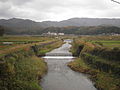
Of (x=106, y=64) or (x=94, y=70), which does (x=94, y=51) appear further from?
(x=106, y=64)

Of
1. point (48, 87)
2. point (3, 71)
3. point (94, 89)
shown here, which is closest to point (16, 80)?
point (3, 71)

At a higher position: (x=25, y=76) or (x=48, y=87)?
(x=25, y=76)

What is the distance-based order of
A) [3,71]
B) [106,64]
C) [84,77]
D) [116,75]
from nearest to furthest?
[3,71]
[116,75]
[106,64]
[84,77]

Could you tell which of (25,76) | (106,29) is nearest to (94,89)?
(25,76)

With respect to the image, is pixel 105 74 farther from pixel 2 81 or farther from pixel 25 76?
pixel 2 81

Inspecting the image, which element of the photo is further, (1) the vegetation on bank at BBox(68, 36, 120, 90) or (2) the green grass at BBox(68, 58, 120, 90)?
(1) the vegetation on bank at BBox(68, 36, 120, 90)

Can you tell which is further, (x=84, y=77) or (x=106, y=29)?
(x=106, y=29)

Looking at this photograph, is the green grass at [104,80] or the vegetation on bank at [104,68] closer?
the green grass at [104,80]

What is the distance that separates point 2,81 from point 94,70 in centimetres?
1487

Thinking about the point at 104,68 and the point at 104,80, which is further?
the point at 104,68

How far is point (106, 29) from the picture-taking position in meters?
164

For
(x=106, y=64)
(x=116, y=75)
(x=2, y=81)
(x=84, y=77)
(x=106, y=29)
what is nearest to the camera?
(x=2, y=81)

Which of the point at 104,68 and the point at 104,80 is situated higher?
the point at 104,68

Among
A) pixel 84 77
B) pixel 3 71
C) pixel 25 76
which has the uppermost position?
pixel 3 71
